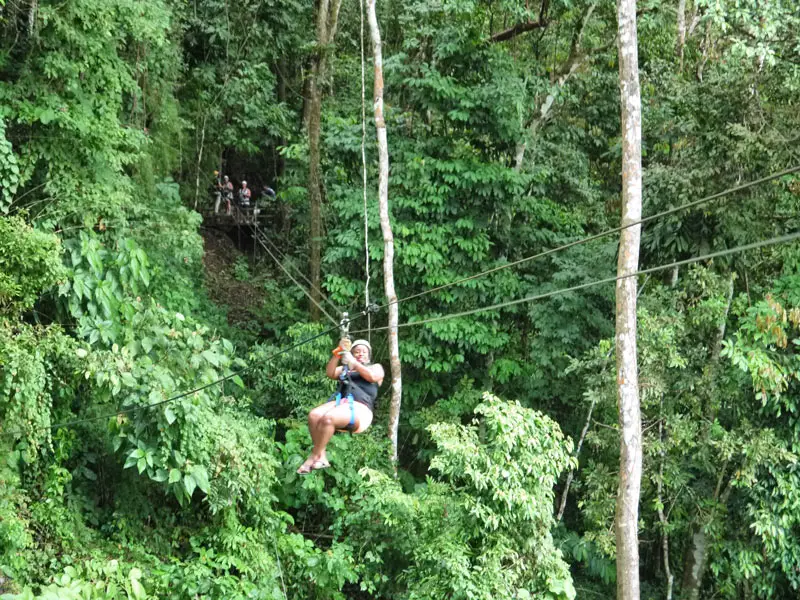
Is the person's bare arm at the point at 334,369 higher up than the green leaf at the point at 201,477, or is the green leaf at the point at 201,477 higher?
the person's bare arm at the point at 334,369

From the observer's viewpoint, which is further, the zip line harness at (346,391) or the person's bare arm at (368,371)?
the zip line harness at (346,391)

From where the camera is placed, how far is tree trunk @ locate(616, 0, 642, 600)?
23.5 ft

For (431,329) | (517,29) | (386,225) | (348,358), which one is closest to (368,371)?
(348,358)

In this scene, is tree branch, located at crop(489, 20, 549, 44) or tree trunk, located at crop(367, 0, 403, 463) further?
tree branch, located at crop(489, 20, 549, 44)

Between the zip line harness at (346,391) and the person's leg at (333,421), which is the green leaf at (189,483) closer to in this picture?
the person's leg at (333,421)

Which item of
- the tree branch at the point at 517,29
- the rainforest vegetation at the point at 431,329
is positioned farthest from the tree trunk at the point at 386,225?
the tree branch at the point at 517,29

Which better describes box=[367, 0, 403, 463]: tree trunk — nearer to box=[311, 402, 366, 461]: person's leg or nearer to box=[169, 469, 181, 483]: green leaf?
box=[169, 469, 181, 483]: green leaf

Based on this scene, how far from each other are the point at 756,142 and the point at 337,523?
5.62 metres

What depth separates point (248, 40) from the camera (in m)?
14.1

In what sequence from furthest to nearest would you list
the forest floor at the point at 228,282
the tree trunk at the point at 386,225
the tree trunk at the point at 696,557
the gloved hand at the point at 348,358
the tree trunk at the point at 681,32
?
the forest floor at the point at 228,282 → the tree trunk at the point at 681,32 → the tree trunk at the point at 386,225 → the tree trunk at the point at 696,557 → the gloved hand at the point at 348,358

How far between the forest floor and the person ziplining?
6.63m

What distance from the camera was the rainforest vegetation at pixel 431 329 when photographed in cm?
666

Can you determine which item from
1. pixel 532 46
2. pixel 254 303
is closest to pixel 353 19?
pixel 532 46

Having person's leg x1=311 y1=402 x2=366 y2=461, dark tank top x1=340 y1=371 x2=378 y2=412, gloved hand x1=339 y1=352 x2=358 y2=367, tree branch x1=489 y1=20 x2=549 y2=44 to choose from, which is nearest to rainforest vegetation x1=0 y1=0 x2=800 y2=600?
tree branch x1=489 y1=20 x2=549 y2=44
